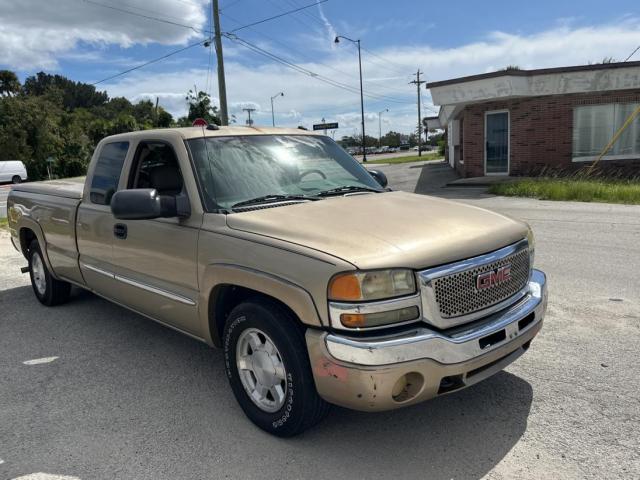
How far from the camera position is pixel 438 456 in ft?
9.59

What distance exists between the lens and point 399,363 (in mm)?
2602

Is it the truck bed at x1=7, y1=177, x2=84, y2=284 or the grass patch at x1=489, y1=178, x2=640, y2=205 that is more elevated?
the truck bed at x1=7, y1=177, x2=84, y2=284

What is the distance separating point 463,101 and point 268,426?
18866 mm

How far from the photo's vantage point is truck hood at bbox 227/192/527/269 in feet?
9.07

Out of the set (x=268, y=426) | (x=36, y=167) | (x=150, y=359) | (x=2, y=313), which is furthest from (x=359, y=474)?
(x=36, y=167)

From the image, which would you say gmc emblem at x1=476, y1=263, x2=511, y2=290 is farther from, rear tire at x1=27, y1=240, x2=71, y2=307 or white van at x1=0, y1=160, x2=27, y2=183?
white van at x1=0, y1=160, x2=27, y2=183

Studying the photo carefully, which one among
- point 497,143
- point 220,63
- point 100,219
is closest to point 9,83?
point 220,63

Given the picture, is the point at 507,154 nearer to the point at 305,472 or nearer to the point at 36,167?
the point at 305,472

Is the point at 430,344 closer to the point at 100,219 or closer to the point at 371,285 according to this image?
the point at 371,285

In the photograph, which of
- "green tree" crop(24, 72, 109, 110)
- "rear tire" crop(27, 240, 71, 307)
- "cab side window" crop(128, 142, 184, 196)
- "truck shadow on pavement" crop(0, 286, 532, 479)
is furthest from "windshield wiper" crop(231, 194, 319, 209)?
"green tree" crop(24, 72, 109, 110)

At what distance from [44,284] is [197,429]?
12.3 feet

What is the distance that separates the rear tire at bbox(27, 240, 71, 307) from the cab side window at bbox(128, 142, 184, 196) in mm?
2257

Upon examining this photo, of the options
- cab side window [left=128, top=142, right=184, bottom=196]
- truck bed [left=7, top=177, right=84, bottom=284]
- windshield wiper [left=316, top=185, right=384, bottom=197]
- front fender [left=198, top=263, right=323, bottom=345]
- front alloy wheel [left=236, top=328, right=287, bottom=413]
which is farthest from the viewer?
truck bed [left=7, top=177, right=84, bottom=284]

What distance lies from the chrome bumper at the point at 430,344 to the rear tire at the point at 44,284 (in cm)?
445
